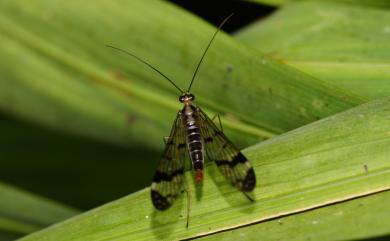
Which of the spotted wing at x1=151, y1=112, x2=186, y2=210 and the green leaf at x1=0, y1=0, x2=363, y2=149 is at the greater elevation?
the green leaf at x1=0, y1=0, x2=363, y2=149

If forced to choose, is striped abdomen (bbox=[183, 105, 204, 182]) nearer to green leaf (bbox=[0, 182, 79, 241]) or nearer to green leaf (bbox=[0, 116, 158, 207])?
green leaf (bbox=[0, 116, 158, 207])

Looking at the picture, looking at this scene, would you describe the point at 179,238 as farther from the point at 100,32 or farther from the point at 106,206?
the point at 100,32

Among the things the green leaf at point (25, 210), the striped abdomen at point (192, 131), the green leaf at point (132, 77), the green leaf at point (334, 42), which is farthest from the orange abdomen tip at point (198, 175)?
the green leaf at point (25, 210)

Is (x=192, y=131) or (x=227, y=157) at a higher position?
(x=192, y=131)

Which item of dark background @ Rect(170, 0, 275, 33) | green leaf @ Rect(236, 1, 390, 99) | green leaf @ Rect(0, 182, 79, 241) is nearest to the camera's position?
green leaf @ Rect(236, 1, 390, 99)

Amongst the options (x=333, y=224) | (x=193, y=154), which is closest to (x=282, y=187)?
(x=333, y=224)

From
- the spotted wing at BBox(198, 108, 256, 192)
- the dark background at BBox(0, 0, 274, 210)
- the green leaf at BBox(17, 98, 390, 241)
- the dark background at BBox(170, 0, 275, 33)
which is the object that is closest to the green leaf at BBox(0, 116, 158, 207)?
the dark background at BBox(0, 0, 274, 210)

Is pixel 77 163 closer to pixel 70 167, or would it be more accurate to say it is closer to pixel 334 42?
pixel 70 167
